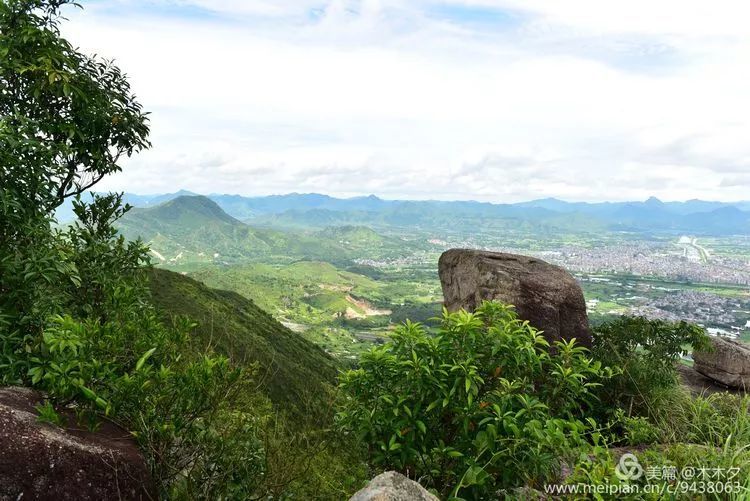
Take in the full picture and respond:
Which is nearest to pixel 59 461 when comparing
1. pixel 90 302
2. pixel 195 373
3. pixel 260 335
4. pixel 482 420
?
pixel 195 373

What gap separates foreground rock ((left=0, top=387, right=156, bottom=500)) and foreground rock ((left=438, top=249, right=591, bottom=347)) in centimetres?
1017

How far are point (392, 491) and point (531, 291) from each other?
986 centimetres

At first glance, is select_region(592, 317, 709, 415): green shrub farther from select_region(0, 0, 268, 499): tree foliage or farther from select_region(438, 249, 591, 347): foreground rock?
select_region(0, 0, 268, 499): tree foliage

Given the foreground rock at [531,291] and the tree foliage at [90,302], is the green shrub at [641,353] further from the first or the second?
the tree foliage at [90,302]

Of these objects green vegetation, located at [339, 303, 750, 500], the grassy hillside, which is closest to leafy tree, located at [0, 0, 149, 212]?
green vegetation, located at [339, 303, 750, 500]

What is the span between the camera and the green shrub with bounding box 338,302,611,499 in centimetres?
460

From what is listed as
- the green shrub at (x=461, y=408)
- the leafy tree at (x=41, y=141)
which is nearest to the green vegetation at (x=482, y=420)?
the green shrub at (x=461, y=408)

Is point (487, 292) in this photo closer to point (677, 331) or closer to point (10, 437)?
point (677, 331)

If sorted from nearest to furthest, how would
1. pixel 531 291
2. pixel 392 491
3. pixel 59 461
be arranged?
pixel 59 461, pixel 392 491, pixel 531 291

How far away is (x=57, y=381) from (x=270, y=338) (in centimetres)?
6037

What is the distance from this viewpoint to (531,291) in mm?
12773

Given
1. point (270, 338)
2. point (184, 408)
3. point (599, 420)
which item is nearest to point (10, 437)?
point (184, 408)

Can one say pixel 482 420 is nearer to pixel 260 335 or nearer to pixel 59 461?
pixel 59 461

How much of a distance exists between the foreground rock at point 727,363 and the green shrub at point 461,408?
14.1 metres
